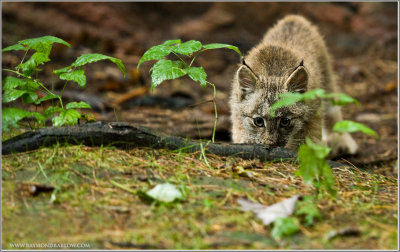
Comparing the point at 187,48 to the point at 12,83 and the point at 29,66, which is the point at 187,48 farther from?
the point at 12,83

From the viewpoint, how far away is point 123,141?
3.50 m

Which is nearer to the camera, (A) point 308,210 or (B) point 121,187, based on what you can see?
(A) point 308,210

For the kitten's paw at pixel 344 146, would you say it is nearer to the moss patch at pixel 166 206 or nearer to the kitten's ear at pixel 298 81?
the kitten's ear at pixel 298 81

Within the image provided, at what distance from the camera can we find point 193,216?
262 centimetres

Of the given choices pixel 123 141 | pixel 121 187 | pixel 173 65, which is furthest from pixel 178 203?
pixel 173 65

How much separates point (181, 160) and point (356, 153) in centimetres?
409

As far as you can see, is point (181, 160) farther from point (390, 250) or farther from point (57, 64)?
point (57, 64)

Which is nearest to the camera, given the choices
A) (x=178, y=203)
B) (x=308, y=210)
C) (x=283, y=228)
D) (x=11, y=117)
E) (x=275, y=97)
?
(x=283, y=228)

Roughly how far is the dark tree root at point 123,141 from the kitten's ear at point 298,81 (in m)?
1.01

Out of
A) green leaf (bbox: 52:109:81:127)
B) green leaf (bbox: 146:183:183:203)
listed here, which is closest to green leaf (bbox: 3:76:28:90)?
green leaf (bbox: 52:109:81:127)

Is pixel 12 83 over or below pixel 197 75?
below

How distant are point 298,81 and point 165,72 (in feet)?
5.72

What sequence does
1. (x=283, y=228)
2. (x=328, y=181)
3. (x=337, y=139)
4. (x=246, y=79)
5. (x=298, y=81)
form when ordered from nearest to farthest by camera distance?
(x=283, y=228)
(x=328, y=181)
(x=298, y=81)
(x=246, y=79)
(x=337, y=139)

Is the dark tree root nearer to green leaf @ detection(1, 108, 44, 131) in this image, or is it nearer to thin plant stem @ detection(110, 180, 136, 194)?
green leaf @ detection(1, 108, 44, 131)
